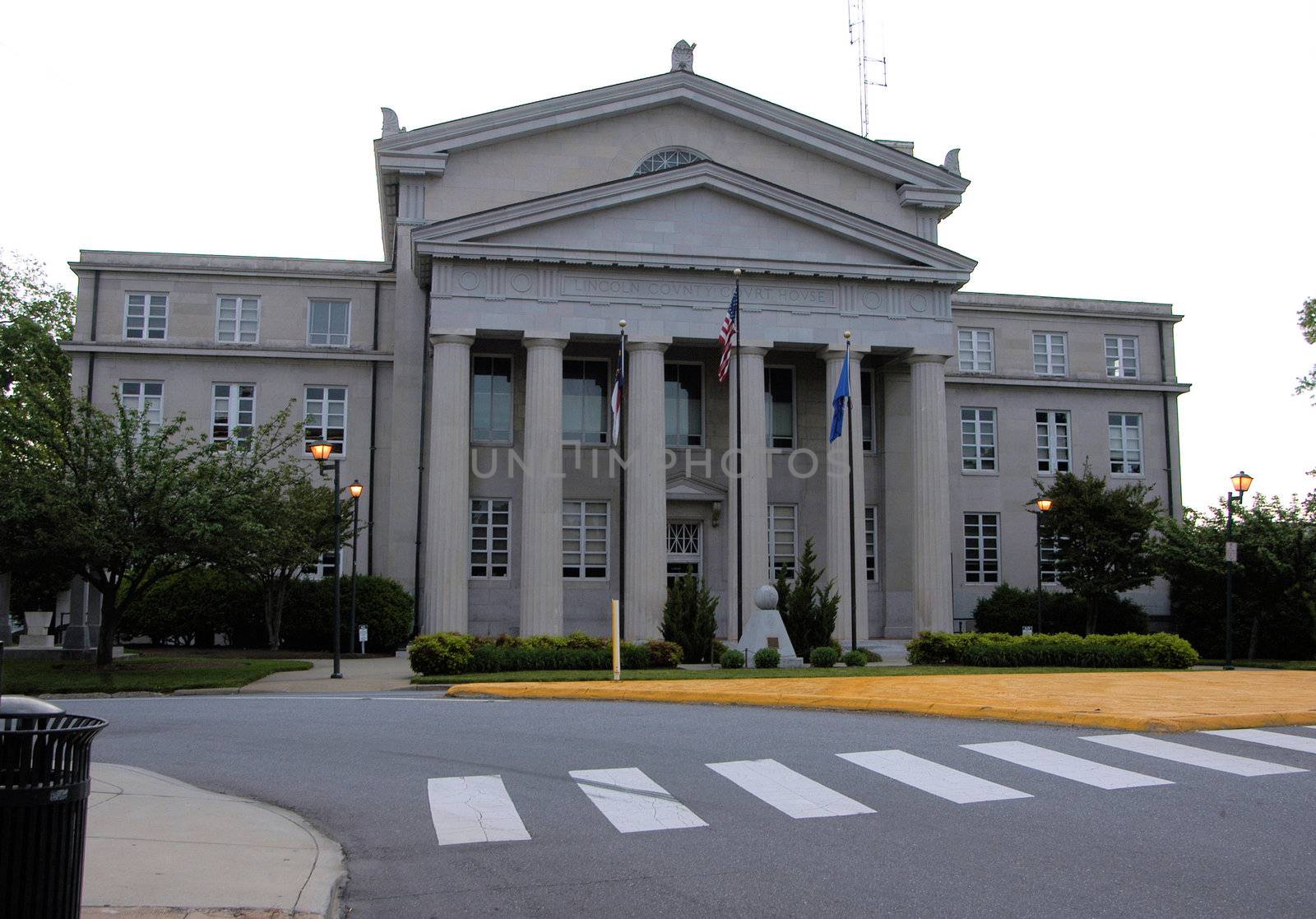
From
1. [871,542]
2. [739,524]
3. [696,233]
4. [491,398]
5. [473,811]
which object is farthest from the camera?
[871,542]

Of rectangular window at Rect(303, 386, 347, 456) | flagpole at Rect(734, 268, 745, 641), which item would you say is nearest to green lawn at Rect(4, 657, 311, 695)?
rectangular window at Rect(303, 386, 347, 456)

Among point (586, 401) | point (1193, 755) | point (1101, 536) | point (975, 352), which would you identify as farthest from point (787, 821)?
point (975, 352)

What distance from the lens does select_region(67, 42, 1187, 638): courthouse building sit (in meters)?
34.8

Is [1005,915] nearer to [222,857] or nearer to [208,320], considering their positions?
[222,857]

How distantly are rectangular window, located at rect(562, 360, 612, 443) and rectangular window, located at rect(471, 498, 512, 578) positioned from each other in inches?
126

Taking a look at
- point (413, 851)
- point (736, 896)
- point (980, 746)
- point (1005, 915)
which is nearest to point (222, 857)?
point (413, 851)

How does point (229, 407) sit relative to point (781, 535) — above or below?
above

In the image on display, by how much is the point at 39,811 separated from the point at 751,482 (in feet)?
101

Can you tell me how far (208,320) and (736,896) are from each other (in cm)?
3701

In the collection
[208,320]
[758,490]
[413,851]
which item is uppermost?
[208,320]

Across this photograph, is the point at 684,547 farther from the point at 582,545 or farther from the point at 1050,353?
the point at 1050,353

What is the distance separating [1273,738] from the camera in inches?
492

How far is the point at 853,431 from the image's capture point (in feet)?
120

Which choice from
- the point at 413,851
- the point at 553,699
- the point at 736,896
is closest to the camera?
the point at 736,896
